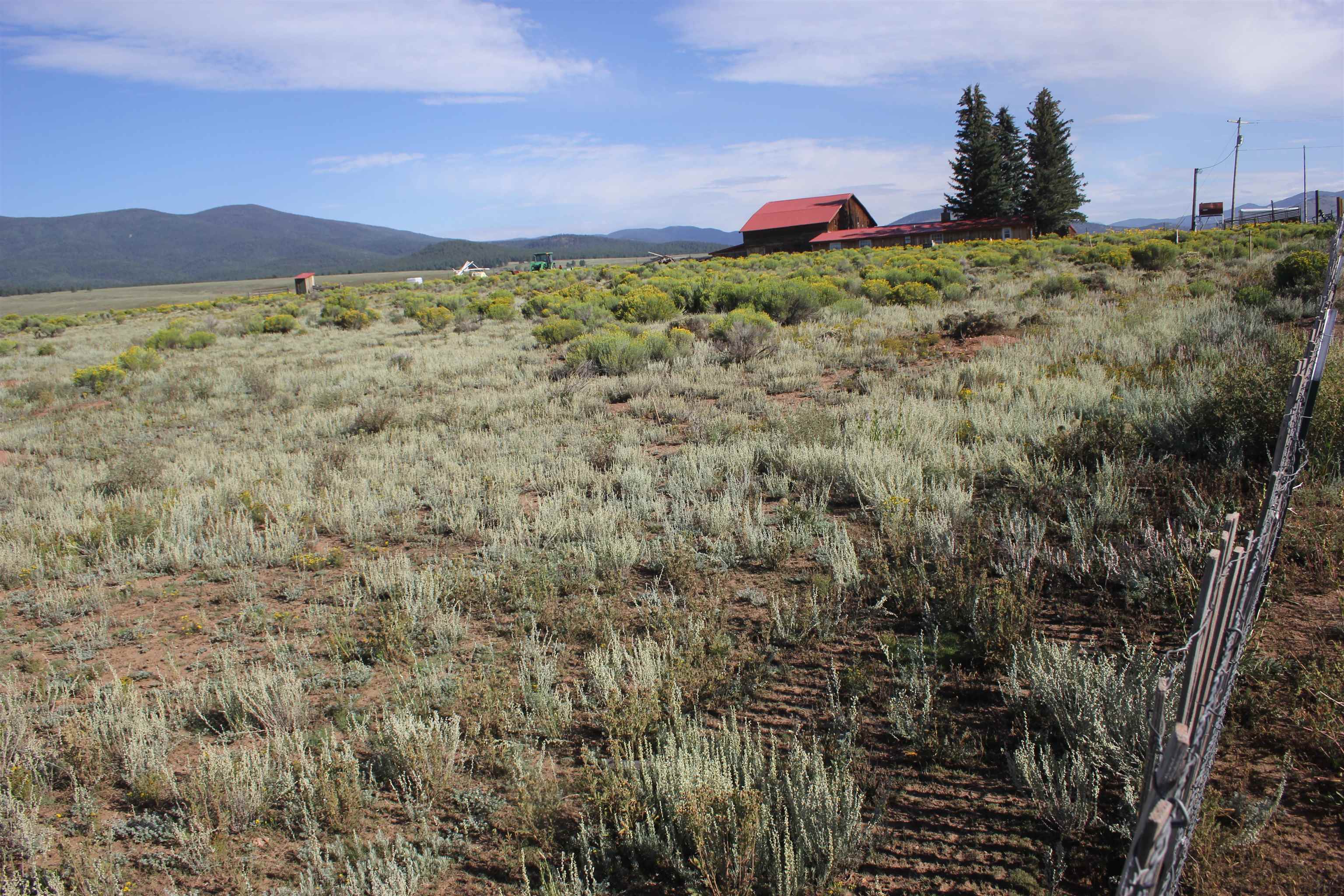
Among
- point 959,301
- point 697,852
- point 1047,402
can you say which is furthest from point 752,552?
point 959,301

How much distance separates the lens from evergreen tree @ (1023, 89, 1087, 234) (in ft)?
166

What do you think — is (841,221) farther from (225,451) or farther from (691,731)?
(691,731)

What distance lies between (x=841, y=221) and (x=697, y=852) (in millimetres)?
59638

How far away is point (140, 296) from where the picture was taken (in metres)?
80.4

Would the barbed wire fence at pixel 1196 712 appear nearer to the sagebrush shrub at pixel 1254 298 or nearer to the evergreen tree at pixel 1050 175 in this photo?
the sagebrush shrub at pixel 1254 298

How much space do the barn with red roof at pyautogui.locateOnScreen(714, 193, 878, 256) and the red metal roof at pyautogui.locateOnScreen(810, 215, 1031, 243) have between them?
1024 millimetres

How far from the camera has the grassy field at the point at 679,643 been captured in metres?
2.74

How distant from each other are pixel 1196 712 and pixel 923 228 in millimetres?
54195

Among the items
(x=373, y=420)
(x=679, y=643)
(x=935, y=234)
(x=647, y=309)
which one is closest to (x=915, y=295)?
(x=647, y=309)

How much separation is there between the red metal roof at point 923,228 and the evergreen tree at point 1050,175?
4.53 feet

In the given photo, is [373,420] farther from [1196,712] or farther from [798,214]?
[798,214]

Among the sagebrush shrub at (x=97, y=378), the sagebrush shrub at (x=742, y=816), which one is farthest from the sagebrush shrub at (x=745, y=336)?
the sagebrush shrub at (x=97, y=378)

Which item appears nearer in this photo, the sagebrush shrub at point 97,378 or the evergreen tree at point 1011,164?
the sagebrush shrub at point 97,378

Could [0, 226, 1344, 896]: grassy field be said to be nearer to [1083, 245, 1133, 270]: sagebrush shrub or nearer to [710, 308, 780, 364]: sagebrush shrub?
[710, 308, 780, 364]: sagebrush shrub
